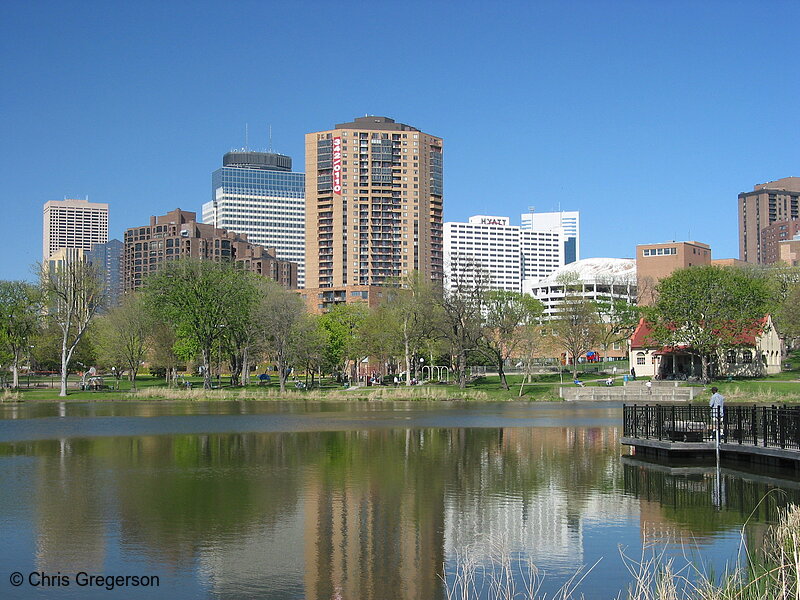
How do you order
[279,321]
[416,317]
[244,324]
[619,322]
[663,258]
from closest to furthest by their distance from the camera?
[279,321] < [244,324] < [416,317] < [619,322] < [663,258]

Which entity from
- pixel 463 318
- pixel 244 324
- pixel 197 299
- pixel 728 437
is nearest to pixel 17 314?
pixel 197 299

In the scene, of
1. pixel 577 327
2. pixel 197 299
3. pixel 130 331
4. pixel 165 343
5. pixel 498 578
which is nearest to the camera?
pixel 498 578

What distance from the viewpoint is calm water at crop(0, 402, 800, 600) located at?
48.7ft

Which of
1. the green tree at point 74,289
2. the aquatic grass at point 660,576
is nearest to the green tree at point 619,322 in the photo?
the green tree at point 74,289

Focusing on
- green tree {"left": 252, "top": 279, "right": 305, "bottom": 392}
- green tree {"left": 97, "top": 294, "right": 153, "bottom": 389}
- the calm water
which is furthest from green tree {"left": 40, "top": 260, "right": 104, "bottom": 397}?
the calm water

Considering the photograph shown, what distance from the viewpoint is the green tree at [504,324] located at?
85438 mm

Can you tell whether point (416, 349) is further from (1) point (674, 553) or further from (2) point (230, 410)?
(1) point (674, 553)

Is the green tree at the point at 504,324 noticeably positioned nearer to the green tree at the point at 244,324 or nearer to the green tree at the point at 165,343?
the green tree at the point at 244,324

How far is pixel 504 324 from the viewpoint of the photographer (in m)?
88.5

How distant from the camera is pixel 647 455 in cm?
3125

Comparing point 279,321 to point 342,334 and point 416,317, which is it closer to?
point 416,317

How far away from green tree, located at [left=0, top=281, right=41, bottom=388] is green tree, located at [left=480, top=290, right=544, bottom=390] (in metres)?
50.5

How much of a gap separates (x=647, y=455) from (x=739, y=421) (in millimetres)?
3512

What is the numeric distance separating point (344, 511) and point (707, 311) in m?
73.4
